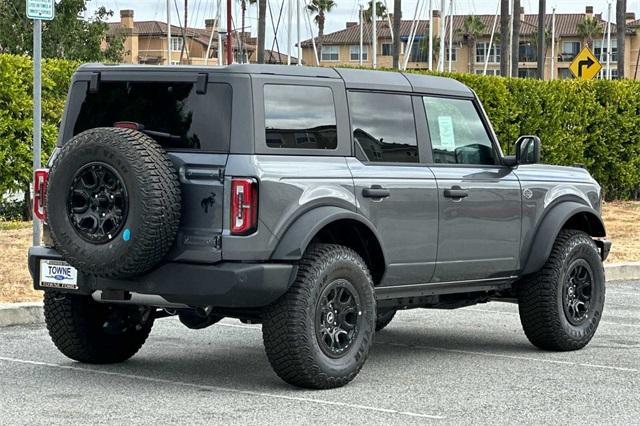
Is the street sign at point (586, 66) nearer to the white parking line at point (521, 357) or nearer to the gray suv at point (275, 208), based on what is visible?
the white parking line at point (521, 357)

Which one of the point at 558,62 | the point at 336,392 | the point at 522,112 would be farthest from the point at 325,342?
the point at 558,62

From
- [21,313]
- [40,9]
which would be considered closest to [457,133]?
[21,313]

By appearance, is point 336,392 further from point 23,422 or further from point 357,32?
point 357,32

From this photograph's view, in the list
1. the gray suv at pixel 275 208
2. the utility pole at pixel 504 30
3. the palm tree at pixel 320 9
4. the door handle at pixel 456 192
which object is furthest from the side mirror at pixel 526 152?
the palm tree at pixel 320 9

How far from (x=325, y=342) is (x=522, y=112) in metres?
19.1

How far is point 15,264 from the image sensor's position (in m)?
14.3

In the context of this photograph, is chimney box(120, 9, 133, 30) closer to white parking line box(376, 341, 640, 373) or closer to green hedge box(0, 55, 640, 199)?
green hedge box(0, 55, 640, 199)

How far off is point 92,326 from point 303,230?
73.0 inches

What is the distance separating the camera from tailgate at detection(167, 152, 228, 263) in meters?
8.16

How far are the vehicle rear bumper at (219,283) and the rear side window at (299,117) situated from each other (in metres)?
0.80

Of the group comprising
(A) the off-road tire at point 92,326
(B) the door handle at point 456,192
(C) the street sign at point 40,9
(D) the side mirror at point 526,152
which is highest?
(C) the street sign at point 40,9

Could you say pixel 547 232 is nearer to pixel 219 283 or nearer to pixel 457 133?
pixel 457 133

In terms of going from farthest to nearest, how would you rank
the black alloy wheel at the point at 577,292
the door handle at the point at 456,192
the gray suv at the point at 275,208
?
1. the black alloy wheel at the point at 577,292
2. the door handle at the point at 456,192
3. the gray suv at the point at 275,208

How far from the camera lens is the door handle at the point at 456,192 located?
9.53m
